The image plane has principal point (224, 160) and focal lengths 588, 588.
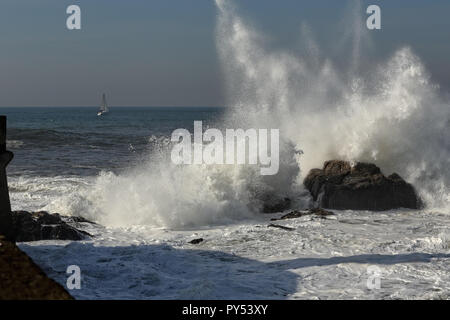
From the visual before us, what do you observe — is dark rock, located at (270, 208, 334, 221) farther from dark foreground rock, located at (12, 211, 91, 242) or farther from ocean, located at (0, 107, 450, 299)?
dark foreground rock, located at (12, 211, 91, 242)

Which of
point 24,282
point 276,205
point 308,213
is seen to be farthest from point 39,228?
point 276,205

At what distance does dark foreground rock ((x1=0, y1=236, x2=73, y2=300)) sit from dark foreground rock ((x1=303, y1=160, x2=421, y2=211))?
9574 millimetres

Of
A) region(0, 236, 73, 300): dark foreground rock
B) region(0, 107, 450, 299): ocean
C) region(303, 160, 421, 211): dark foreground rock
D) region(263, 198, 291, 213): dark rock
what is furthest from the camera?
region(263, 198, 291, 213): dark rock

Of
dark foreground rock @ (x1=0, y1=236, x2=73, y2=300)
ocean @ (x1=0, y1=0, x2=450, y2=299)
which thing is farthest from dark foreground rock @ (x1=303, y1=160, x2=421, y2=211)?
dark foreground rock @ (x1=0, y1=236, x2=73, y2=300)

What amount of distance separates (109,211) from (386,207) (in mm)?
6542

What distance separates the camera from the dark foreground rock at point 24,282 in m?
5.12

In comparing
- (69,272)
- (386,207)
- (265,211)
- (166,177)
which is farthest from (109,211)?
(386,207)

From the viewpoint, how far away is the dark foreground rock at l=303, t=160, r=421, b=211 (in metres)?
14.1

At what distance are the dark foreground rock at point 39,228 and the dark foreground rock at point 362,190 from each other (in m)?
6.36

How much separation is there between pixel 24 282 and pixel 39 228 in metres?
5.30

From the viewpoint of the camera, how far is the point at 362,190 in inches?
560

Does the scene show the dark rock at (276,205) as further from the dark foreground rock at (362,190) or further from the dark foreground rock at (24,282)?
the dark foreground rock at (24,282)

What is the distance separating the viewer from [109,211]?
1348cm
